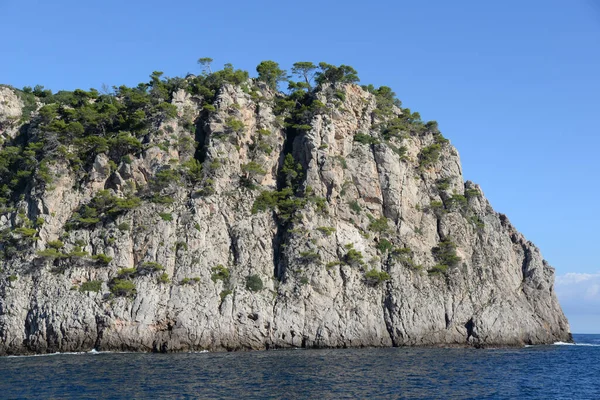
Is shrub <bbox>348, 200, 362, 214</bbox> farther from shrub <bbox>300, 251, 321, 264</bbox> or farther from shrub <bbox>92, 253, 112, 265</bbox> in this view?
shrub <bbox>92, 253, 112, 265</bbox>

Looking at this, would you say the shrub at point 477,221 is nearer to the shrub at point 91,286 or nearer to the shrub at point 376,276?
the shrub at point 376,276

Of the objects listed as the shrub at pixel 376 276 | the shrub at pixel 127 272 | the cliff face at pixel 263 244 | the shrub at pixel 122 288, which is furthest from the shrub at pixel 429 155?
the shrub at pixel 122 288

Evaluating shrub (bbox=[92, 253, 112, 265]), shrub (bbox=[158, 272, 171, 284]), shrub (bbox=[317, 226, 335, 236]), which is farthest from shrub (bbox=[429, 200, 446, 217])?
shrub (bbox=[92, 253, 112, 265])

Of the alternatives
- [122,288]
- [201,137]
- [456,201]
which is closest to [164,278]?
[122,288]

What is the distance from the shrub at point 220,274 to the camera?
205 ft

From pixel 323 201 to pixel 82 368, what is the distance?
35370 mm

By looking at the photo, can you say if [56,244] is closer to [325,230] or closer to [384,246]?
[325,230]

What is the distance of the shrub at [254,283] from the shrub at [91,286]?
605 inches

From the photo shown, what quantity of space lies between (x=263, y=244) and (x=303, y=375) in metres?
28.0

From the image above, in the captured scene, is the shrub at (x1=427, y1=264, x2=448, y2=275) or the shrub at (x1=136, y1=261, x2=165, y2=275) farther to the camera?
the shrub at (x1=427, y1=264, x2=448, y2=275)

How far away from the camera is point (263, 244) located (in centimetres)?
6725

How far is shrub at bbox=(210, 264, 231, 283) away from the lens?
205 feet

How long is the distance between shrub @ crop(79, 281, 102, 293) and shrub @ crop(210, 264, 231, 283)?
37.9ft

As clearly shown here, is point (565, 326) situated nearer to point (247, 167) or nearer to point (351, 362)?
point (351, 362)
